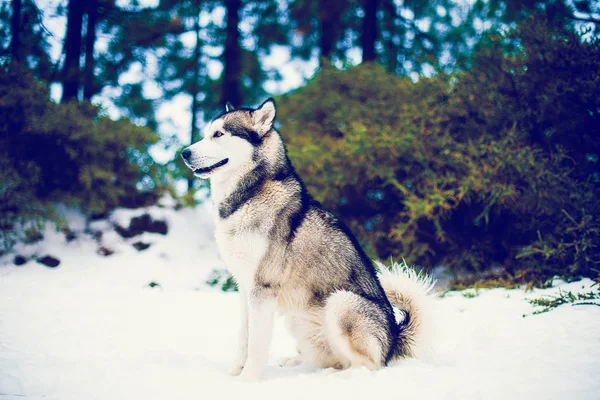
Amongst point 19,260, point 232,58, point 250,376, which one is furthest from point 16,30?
point 250,376

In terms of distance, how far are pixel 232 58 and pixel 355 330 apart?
9.15 meters

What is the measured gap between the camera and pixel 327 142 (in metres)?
7.91

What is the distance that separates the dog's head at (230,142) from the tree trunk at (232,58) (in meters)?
7.62

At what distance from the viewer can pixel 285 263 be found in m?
2.70

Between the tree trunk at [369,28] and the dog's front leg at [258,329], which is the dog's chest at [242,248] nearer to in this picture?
the dog's front leg at [258,329]

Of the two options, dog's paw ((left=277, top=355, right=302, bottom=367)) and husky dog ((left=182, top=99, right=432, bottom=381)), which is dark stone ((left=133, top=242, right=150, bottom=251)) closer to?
dog's paw ((left=277, top=355, right=302, bottom=367))

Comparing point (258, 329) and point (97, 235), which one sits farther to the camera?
point (97, 235)

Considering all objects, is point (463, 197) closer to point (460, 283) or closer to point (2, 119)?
point (460, 283)

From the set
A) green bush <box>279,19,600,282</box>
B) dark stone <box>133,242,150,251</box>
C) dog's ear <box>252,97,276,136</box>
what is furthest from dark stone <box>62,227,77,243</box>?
dog's ear <box>252,97,276,136</box>

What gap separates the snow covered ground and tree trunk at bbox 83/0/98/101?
4.09 m

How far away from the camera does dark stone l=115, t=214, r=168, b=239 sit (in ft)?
25.4

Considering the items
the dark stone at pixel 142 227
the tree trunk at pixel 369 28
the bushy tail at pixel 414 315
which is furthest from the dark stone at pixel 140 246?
the tree trunk at pixel 369 28

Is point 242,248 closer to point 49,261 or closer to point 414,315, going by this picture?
point 414,315

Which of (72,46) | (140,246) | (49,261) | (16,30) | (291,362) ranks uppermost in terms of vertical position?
(72,46)
